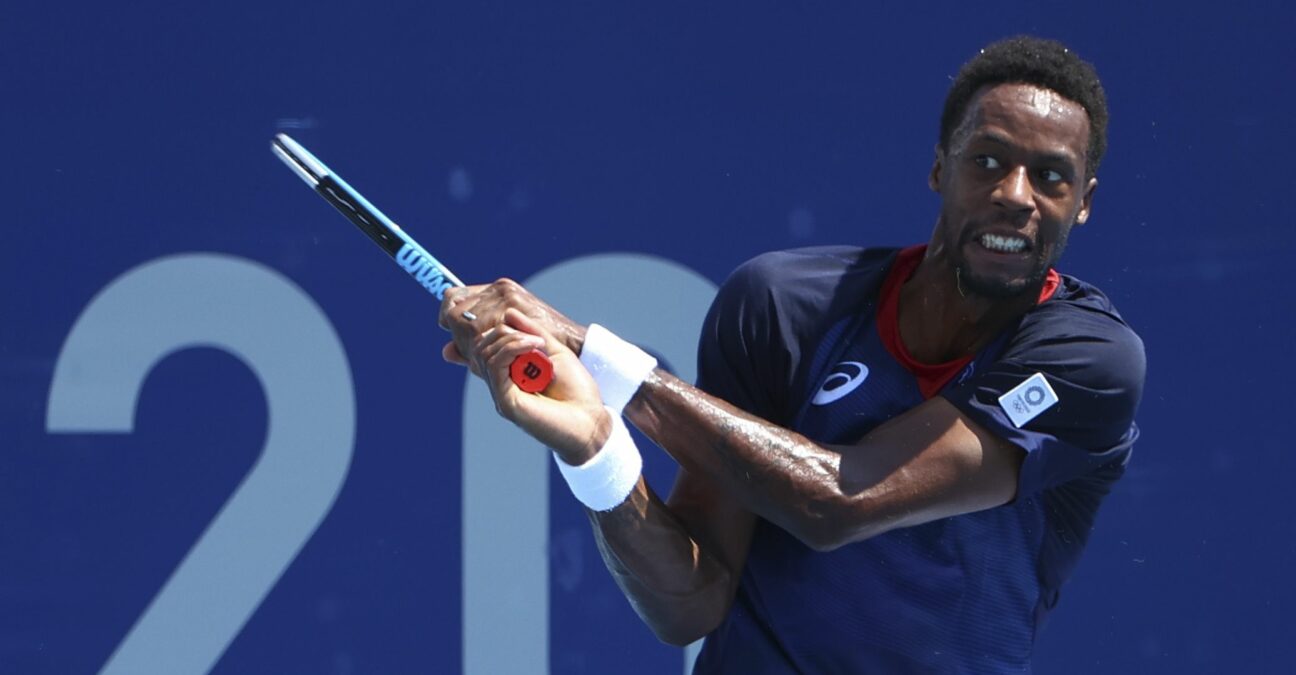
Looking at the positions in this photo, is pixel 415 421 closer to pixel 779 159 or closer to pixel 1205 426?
pixel 779 159

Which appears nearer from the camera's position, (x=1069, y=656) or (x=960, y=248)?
(x=960, y=248)

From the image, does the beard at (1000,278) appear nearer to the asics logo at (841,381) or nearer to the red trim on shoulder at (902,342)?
the red trim on shoulder at (902,342)

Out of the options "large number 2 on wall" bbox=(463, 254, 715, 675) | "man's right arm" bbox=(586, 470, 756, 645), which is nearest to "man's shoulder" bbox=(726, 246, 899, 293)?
"man's right arm" bbox=(586, 470, 756, 645)

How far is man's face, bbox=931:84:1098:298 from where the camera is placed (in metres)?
2.75

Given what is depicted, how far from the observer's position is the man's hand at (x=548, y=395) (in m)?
2.53

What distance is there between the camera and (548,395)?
2658mm

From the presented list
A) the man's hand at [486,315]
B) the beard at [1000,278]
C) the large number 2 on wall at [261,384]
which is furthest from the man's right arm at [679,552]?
the large number 2 on wall at [261,384]

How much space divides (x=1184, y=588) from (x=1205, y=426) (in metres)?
0.40

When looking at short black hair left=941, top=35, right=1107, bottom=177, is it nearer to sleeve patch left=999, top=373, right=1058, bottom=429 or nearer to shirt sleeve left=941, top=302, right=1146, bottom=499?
shirt sleeve left=941, top=302, right=1146, bottom=499

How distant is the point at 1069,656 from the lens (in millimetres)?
4145

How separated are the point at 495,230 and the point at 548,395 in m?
1.35

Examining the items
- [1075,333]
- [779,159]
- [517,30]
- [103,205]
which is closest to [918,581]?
[1075,333]

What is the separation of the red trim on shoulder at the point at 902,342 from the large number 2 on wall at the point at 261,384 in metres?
1.53

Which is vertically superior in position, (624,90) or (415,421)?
(624,90)
